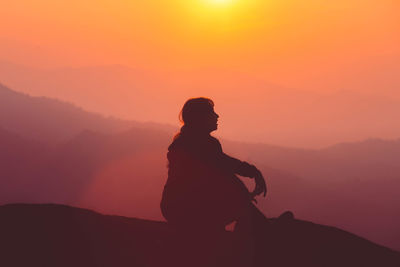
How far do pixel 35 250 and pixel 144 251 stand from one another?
163 centimetres

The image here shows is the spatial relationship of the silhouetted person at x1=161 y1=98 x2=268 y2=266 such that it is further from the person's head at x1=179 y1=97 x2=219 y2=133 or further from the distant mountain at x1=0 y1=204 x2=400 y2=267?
Result: the distant mountain at x1=0 y1=204 x2=400 y2=267

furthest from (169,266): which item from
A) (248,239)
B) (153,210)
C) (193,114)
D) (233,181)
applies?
(153,210)

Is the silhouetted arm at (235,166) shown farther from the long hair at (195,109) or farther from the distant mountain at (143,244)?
the distant mountain at (143,244)

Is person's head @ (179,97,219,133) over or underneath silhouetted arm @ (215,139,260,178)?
over

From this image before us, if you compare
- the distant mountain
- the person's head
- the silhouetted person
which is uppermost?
the person's head

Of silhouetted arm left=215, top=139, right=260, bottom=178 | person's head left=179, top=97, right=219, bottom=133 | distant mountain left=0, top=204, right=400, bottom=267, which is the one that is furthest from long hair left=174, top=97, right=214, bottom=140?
distant mountain left=0, top=204, right=400, bottom=267

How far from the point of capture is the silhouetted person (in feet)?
17.1

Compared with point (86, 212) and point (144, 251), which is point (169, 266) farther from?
point (86, 212)

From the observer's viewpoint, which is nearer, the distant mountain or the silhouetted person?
the silhouetted person

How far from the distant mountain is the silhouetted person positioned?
25 cm

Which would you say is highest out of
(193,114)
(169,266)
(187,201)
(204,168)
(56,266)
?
(193,114)

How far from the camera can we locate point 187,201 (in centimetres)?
525

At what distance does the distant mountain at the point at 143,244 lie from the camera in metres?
5.59

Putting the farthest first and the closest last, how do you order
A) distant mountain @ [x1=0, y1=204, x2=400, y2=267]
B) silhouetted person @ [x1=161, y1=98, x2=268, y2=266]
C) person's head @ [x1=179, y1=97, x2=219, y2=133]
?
distant mountain @ [x1=0, y1=204, x2=400, y2=267], person's head @ [x1=179, y1=97, x2=219, y2=133], silhouetted person @ [x1=161, y1=98, x2=268, y2=266]
